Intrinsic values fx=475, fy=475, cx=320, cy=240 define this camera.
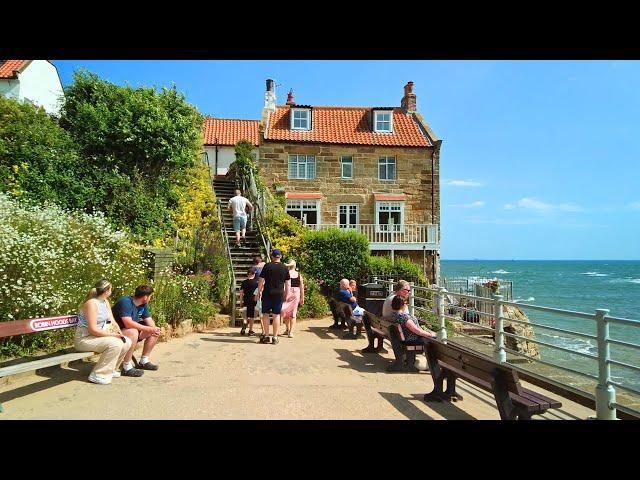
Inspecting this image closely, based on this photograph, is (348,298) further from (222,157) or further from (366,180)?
(222,157)

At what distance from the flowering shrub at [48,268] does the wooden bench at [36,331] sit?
689mm

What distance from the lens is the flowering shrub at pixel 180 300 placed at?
9.38 metres

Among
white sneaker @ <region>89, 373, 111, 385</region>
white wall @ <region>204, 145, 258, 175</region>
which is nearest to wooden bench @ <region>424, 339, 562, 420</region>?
white sneaker @ <region>89, 373, 111, 385</region>

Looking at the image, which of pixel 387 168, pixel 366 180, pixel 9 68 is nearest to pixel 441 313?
pixel 366 180

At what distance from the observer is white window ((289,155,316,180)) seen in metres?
24.9

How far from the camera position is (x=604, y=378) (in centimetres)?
482

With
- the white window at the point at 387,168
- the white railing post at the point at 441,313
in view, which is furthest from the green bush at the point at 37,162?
the white window at the point at 387,168

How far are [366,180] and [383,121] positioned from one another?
3.76 meters

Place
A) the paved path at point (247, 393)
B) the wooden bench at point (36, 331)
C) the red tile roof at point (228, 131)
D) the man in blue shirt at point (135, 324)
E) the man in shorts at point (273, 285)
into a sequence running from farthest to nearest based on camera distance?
the red tile roof at point (228, 131) < the man in shorts at point (273, 285) < the man in blue shirt at point (135, 324) < the wooden bench at point (36, 331) < the paved path at point (247, 393)

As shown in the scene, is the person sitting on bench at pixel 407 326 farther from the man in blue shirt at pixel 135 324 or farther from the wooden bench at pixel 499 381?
the man in blue shirt at pixel 135 324
